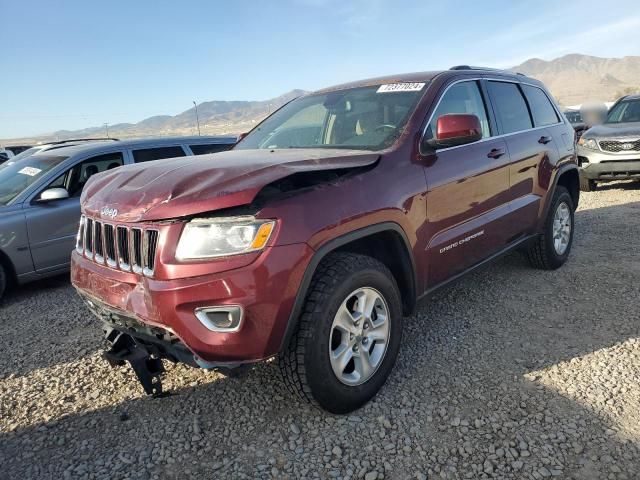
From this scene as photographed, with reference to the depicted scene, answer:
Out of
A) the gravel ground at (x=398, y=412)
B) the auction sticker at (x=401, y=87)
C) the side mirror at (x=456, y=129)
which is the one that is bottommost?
the gravel ground at (x=398, y=412)

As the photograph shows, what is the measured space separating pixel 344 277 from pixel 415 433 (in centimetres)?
91

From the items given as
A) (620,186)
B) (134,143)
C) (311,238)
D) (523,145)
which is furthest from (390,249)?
(620,186)

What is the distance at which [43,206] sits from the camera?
197 inches

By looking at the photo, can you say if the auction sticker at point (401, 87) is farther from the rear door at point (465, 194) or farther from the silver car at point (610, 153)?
the silver car at point (610, 153)

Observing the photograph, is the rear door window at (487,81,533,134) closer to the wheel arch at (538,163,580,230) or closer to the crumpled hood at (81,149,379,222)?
the wheel arch at (538,163,580,230)

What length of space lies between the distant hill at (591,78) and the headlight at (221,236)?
66971 mm

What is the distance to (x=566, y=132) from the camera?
4832 millimetres

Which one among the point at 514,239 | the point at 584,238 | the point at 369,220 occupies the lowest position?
the point at 584,238

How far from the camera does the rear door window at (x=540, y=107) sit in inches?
176

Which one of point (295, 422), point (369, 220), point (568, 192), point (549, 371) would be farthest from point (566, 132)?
point (295, 422)

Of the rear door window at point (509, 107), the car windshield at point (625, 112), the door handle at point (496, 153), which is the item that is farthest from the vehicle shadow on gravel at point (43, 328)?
the car windshield at point (625, 112)

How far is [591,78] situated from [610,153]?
452 feet

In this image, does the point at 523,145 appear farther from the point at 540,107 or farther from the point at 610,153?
the point at 610,153

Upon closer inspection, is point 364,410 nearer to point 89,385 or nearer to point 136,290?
point 136,290
